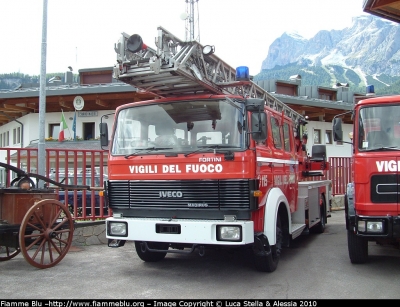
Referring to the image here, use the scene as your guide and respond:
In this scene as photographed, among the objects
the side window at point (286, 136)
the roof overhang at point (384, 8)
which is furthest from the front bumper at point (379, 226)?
the roof overhang at point (384, 8)

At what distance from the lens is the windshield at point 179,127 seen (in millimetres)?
5547

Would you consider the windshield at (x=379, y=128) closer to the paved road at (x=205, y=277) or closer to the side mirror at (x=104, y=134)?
the paved road at (x=205, y=277)

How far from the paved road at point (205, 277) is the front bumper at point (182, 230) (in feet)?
1.91

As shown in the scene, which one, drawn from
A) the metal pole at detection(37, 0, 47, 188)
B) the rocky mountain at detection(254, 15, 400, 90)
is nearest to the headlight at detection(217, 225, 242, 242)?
the metal pole at detection(37, 0, 47, 188)

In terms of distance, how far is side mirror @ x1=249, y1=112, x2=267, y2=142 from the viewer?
5.32 m

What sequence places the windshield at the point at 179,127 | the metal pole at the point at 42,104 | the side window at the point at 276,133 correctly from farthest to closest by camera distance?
the metal pole at the point at 42,104
the side window at the point at 276,133
the windshield at the point at 179,127

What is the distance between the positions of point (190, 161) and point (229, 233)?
1.02 meters

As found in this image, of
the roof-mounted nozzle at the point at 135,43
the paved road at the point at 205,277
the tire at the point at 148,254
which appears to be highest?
the roof-mounted nozzle at the point at 135,43

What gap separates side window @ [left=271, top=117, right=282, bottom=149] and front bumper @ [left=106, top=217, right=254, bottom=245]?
6.04 feet

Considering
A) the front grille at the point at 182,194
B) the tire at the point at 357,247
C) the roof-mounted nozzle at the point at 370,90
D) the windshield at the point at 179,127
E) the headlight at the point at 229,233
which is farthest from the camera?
the roof-mounted nozzle at the point at 370,90

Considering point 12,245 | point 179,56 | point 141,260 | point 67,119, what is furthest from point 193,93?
point 67,119

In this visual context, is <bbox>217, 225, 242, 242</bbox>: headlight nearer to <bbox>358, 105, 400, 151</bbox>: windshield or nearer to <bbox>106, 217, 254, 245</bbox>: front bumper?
<bbox>106, 217, 254, 245</bbox>: front bumper

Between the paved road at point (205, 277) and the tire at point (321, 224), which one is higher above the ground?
the tire at point (321, 224)

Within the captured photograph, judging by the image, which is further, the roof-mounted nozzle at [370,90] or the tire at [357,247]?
the roof-mounted nozzle at [370,90]
